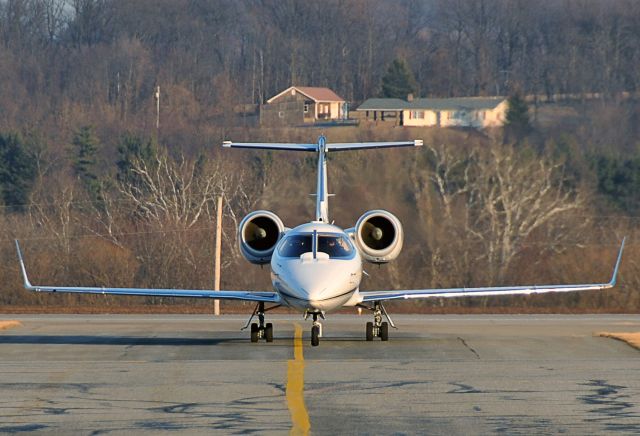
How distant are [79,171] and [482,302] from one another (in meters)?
32.8

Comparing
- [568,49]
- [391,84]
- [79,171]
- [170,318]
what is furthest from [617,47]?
[170,318]

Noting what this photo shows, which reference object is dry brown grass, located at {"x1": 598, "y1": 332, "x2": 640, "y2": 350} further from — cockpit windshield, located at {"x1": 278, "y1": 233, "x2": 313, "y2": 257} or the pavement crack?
cockpit windshield, located at {"x1": 278, "y1": 233, "x2": 313, "y2": 257}

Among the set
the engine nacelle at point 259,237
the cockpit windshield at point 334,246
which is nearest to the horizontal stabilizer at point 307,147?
the engine nacelle at point 259,237

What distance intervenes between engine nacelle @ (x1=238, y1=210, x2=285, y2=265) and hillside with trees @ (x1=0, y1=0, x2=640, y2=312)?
61.6 feet

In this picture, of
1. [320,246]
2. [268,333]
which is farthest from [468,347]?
[268,333]

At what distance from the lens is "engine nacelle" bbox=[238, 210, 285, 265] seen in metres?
26.3

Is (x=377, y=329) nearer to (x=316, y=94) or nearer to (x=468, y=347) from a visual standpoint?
(x=468, y=347)

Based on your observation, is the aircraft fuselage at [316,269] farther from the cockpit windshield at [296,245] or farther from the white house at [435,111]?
the white house at [435,111]

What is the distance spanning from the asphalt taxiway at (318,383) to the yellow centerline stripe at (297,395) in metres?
0.02

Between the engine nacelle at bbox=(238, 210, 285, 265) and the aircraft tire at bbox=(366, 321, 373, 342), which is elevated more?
the engine nacelle at bbox=(238, 210, 285, 265)

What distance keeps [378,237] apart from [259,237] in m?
2.16

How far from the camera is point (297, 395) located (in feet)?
56.9

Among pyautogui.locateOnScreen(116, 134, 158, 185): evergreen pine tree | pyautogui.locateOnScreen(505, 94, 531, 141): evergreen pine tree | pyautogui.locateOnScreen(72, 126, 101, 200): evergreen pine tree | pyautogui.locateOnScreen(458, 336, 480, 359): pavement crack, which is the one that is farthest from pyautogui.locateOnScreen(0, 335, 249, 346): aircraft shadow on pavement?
pyautogui.locateOnScreen(505, 94, 531, 141): evergreen pine tree

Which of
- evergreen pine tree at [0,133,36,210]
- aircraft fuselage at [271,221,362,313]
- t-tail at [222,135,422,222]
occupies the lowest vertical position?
aircraft fuselage at [271,221,362,313]
